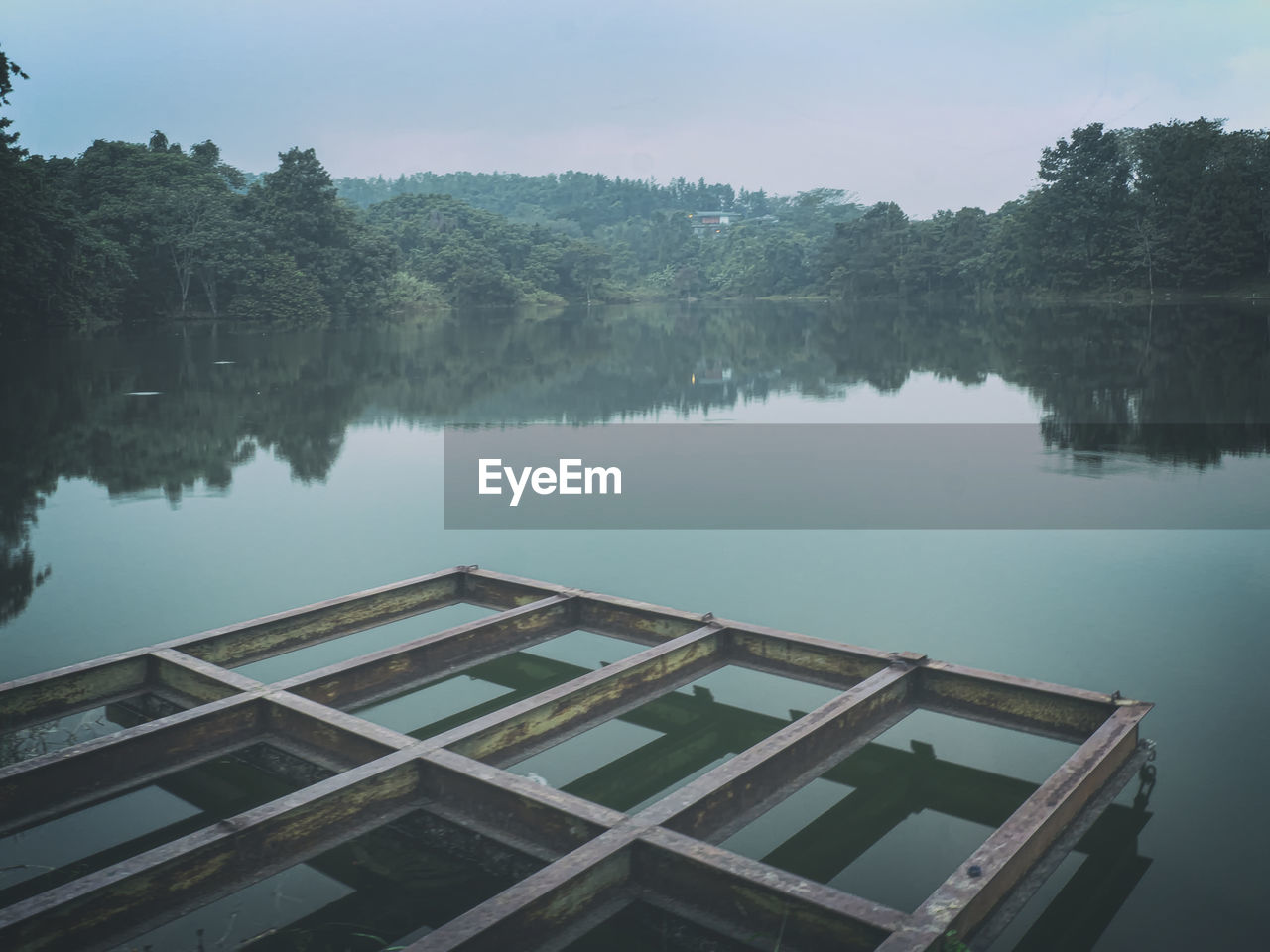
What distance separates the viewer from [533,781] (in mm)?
4406

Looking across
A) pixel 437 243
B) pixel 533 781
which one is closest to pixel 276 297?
pixel 437 243

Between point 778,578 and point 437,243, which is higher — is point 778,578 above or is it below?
below

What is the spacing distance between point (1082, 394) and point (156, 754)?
724 inches

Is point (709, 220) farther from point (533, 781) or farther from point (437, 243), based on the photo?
point (533, 781)

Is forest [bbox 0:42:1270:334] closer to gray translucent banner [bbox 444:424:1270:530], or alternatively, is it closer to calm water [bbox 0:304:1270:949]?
calm water [bbox 0:304:1270:949]

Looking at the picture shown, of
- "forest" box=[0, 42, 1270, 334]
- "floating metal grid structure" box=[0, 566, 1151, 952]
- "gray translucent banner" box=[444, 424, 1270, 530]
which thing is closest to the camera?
"floating metal grid structure" box=[0, 566, 1151, 952]

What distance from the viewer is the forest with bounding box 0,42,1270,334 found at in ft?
145

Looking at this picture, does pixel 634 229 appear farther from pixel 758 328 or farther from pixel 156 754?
pixel 156 754

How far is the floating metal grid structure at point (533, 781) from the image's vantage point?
3.58 metres

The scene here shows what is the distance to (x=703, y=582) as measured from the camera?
828cm

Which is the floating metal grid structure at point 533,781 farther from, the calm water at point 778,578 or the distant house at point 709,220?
the distant house at point 709,220

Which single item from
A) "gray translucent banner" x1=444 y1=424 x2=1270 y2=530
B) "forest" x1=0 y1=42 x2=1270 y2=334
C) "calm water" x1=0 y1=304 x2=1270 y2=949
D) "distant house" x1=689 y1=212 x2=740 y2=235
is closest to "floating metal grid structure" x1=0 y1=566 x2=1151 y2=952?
"calm water" x1=0 y1=304 x2=1270 y2=949

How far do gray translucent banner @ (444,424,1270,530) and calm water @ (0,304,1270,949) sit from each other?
0.30m

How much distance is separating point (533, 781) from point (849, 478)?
340 inches
